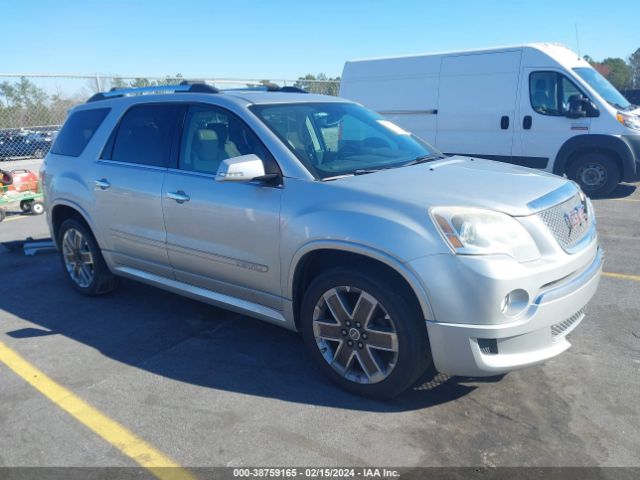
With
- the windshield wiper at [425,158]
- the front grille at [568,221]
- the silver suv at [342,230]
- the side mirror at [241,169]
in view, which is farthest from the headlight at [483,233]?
the side mirror at [241,169]

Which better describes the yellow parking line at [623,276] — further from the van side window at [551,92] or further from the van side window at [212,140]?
the van side window at [551,92]

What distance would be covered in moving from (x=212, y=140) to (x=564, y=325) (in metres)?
2.67

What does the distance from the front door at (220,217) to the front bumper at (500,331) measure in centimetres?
119

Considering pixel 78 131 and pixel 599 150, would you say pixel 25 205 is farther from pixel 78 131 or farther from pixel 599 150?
pixel 599 150

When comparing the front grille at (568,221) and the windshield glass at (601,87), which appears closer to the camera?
the front grille at (568,221)

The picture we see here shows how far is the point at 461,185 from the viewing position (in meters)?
3.24

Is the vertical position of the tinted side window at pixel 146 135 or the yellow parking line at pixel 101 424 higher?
the tinted side window at pixel 146 135

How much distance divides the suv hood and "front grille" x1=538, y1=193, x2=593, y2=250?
0.12 m

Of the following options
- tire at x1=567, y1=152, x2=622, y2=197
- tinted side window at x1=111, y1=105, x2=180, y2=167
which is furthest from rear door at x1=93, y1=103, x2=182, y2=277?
tire at x1=567, y1=152, x2=622, y2=197

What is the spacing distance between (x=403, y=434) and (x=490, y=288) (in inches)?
36.5

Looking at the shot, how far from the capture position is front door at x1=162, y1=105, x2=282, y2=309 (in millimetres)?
3531

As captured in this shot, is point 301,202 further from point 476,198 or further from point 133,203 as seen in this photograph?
point 133,203

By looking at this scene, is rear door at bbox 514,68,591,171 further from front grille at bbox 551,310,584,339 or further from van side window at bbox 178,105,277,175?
van side window at bbox 178,105,277,175

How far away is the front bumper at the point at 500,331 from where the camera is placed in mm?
2760
